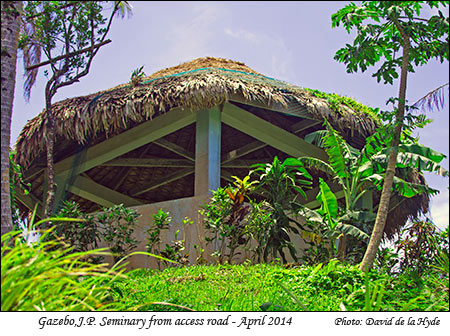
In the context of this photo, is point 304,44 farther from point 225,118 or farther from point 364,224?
point 364,224

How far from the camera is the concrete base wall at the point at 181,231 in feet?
22.1

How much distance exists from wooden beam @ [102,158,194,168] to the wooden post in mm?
2614

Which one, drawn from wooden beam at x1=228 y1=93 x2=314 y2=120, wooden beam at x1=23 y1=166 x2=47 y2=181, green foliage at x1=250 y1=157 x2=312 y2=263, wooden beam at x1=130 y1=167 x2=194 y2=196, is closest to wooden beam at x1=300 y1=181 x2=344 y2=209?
wooden beam at x1=228 y1=93 x2=314 y2=120

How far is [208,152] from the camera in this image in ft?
23.9

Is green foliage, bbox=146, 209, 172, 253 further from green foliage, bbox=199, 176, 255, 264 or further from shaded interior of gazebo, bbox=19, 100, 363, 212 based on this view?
shaded interior of gazebo, bbox=19, 100, 363, 212

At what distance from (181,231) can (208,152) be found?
123cm

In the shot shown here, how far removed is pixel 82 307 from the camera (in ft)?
8.65

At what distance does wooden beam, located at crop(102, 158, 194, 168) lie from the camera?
31.7ft

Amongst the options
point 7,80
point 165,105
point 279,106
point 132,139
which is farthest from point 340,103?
point 7,80

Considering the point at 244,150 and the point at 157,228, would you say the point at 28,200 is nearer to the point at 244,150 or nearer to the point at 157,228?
the point at 244,150

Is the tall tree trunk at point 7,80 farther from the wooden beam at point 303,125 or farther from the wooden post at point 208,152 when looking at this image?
the wooden beam at point 303,125

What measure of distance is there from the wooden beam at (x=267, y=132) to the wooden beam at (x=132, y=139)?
0.65 m
